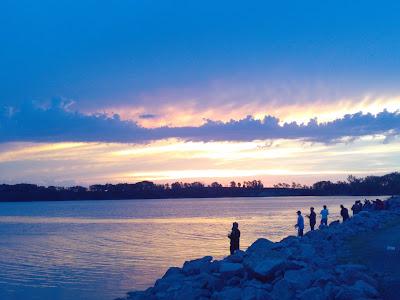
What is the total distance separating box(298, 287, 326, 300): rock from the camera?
9.85 m

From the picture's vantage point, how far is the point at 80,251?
30781 mm

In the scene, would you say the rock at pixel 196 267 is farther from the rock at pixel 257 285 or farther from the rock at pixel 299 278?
the rock at pixel 299 278

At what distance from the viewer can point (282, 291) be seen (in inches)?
428

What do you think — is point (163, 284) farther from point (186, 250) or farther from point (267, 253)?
point (186, 250)

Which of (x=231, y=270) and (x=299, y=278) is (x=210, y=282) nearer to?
(x=231, y=270)

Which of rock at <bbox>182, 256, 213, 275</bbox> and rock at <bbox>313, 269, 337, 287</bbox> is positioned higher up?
rock at <bbox>313, 269, 337, 287</bbox>

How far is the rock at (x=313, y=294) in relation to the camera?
985 cm

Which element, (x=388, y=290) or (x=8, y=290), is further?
(x=8, y=290)

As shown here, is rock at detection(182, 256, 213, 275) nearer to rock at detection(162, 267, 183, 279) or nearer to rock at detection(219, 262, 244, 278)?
rock at detection(162, 267, 183, 279)

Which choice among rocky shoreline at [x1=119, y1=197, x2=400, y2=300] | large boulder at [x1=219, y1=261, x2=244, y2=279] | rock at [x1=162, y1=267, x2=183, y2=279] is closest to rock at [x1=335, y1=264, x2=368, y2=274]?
rocky shoreline at [x1=119, y1=197, x2=400, y2=300]

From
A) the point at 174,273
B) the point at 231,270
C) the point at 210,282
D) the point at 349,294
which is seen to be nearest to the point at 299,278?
the point at 349,294

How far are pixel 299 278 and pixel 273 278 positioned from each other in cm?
113

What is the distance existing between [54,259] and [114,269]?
223 inches

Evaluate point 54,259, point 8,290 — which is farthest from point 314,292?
point 54,259
